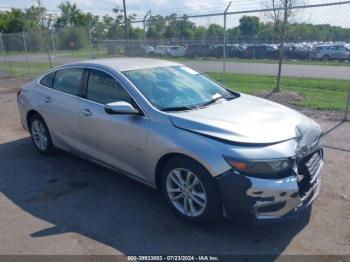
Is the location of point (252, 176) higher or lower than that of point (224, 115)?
lower

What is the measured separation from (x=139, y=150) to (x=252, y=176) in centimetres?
134

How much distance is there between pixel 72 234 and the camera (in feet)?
11.7

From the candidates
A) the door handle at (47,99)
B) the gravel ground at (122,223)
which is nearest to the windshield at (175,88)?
the gravel ground at (122,223)

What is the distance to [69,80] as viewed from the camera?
5129 mm

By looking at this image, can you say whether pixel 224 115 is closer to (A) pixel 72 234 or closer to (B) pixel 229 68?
(A) pixel 72 234

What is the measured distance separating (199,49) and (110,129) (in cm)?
855

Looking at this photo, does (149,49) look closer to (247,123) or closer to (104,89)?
(104,89)

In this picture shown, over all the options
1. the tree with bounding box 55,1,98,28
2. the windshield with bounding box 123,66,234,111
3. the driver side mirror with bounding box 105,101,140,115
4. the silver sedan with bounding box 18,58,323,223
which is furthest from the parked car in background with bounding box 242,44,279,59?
the tree with bounding box 55,1,98,28

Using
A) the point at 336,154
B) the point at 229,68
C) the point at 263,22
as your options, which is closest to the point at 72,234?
the point at 336,154

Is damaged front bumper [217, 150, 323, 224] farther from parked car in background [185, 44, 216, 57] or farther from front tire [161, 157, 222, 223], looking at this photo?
parked car in background [185, 44, 216, 57]

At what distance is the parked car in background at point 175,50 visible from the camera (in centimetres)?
1198

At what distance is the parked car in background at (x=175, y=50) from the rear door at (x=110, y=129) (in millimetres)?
7575

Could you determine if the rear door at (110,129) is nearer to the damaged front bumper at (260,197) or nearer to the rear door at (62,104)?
the rear door at (62,104)

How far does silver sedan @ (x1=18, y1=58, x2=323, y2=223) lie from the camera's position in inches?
126
